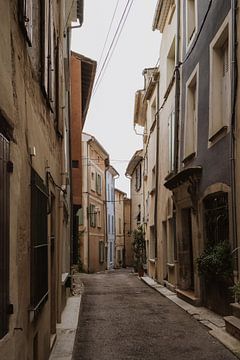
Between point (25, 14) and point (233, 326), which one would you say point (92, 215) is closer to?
point (233, 326)

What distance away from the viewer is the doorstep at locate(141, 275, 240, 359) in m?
7.92

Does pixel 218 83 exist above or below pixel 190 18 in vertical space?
below

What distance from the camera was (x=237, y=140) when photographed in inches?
364

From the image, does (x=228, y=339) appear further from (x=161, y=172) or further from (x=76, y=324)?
(x=161, y=172)

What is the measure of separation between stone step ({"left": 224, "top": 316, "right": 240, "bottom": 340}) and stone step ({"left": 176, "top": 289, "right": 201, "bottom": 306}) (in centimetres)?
336

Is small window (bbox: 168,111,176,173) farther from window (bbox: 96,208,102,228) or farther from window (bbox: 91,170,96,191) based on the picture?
window (bbox: 96,208,102,228)

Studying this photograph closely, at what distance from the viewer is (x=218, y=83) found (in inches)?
436

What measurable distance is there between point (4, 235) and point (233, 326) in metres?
5.58

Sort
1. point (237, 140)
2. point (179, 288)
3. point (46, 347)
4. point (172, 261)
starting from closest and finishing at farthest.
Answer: point (46, 347)
point (237, 140)
point (179, 288)
point (172, 261)

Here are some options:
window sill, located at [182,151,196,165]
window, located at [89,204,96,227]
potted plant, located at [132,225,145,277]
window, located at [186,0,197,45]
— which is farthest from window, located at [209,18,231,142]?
window, located at [89,204,96,227]

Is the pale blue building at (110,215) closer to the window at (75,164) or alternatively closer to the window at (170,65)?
the window at (75,164)

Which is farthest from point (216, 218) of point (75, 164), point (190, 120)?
point (75, 164)

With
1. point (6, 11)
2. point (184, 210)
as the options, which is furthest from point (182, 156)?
point (6, 11)

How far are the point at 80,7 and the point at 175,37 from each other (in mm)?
3038
